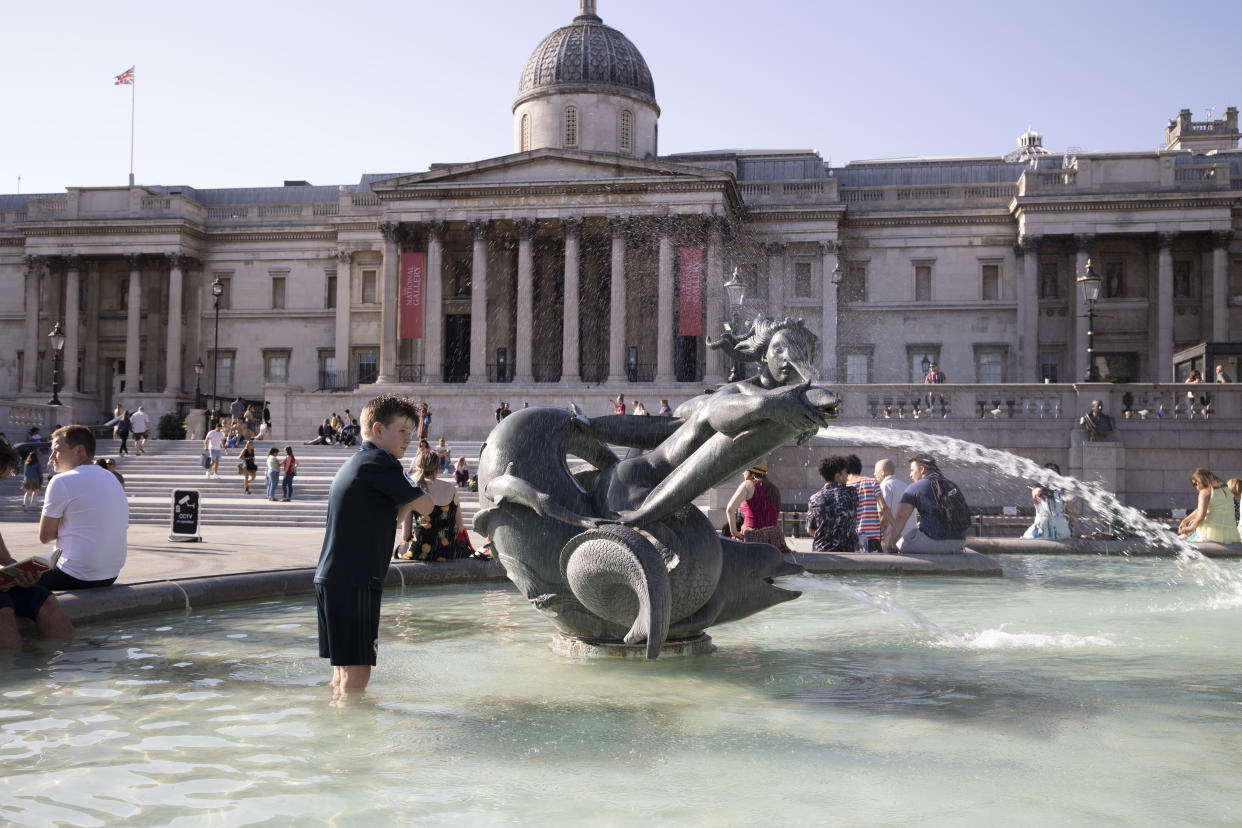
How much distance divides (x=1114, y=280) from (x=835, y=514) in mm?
39982

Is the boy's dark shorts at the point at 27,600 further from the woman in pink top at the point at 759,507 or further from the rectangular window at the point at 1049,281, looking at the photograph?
the rectangular window at the point at 1049,281

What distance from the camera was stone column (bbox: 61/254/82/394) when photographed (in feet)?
172

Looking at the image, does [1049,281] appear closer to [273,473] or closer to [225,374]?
[273,473]

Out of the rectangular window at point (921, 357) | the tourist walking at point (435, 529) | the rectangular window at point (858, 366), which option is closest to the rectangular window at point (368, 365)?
the rectangular window at point (858, 366)

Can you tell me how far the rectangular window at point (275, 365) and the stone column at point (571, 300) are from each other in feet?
58.5

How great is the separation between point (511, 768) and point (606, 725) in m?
0.85

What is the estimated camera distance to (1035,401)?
2639 cm

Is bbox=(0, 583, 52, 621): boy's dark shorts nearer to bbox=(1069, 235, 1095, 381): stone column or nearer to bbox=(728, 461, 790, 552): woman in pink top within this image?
bbox=(728, 461, 790, 552): woman in pink top

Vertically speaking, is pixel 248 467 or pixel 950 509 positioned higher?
pixel 950 509

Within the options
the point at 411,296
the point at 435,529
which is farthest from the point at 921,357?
the point at 435,529

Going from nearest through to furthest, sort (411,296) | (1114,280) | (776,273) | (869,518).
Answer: (869,518), (411,296), (1114,280), (776,273)

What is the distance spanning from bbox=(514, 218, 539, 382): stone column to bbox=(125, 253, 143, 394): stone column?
2043 centimetres

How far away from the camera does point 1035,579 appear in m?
11.7

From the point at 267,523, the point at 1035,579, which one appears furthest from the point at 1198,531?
the point at 267,523
